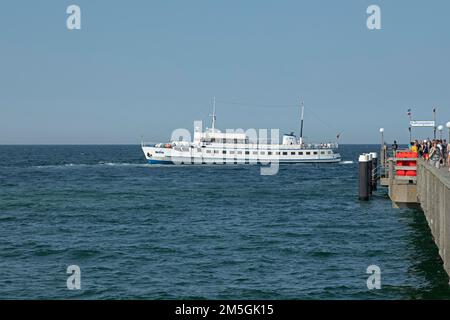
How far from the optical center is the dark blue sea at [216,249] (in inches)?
742

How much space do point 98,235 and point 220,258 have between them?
25.6 ft

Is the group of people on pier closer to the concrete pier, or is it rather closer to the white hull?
the concrete pier

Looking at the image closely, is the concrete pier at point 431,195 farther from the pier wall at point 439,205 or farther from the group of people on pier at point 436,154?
the group of people on pier at point 436,154

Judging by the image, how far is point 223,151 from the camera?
106500 millimetres

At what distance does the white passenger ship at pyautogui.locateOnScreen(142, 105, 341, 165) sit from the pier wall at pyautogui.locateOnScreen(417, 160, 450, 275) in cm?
7787

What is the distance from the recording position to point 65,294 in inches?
724

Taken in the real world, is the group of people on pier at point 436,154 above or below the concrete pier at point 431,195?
above

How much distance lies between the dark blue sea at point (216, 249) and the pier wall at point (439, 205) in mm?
1250

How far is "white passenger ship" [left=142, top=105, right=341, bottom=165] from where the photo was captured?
105m

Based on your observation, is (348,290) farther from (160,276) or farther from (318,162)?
(318,162)

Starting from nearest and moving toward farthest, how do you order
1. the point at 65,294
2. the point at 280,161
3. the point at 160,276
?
the point at 65,294
the point at 160,276
the point at 280,161

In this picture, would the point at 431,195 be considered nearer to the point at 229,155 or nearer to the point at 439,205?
the point at 439,205

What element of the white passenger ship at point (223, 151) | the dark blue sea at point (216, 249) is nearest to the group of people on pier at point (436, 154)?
the dark blue sea at point (216, 249)
